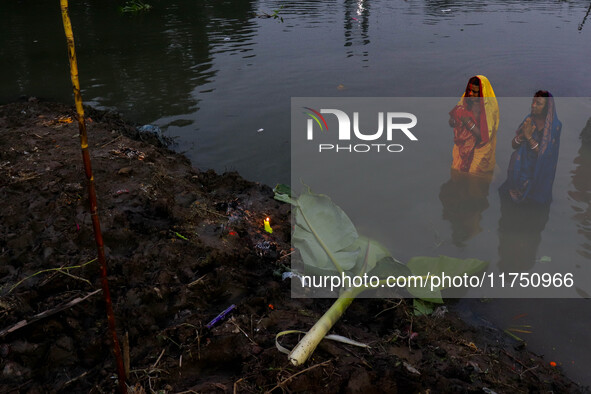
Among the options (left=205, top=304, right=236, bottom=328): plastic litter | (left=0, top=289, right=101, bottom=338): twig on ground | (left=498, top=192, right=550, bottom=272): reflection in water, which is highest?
(left=0, top=289, right=101, bottom=338): twig on ground

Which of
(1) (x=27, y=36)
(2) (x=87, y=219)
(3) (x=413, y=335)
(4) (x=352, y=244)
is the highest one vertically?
(1) (x=27, y=36)

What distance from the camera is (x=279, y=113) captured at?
890 cm

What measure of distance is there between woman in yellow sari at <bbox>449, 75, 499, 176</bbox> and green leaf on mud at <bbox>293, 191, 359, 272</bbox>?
2205 millimetres

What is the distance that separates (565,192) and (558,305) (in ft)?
8.11

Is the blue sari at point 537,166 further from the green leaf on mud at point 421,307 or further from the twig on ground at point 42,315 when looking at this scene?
the twig on ground at point 42,315

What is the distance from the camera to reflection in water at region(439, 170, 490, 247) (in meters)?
5.64

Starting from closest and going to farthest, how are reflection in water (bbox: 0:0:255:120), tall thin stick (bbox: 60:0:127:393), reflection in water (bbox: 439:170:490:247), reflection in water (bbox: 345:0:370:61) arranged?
tall thin stick (bbox: 60:0:127:393)
reflection in water (bbox: 439:170:490:247)
reflection in water (bbox: 0:0:255:120)
reflection in water (bbox: 345:0:370:61)

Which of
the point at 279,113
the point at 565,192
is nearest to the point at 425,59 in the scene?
the point at 279,113

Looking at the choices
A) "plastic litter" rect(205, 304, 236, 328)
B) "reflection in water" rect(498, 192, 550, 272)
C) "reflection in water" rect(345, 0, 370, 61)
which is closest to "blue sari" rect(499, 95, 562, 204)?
"reflection in water" rect(498, 192, 550, 272)

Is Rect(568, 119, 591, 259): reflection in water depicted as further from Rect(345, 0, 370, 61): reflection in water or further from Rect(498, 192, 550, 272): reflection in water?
Rect(345, 0, 370, 61): reflection in water

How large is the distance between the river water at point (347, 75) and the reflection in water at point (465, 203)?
0.12 ft

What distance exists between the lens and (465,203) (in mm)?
6000

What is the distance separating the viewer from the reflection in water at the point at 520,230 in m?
5.12

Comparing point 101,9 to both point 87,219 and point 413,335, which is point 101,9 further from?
point 413,335
